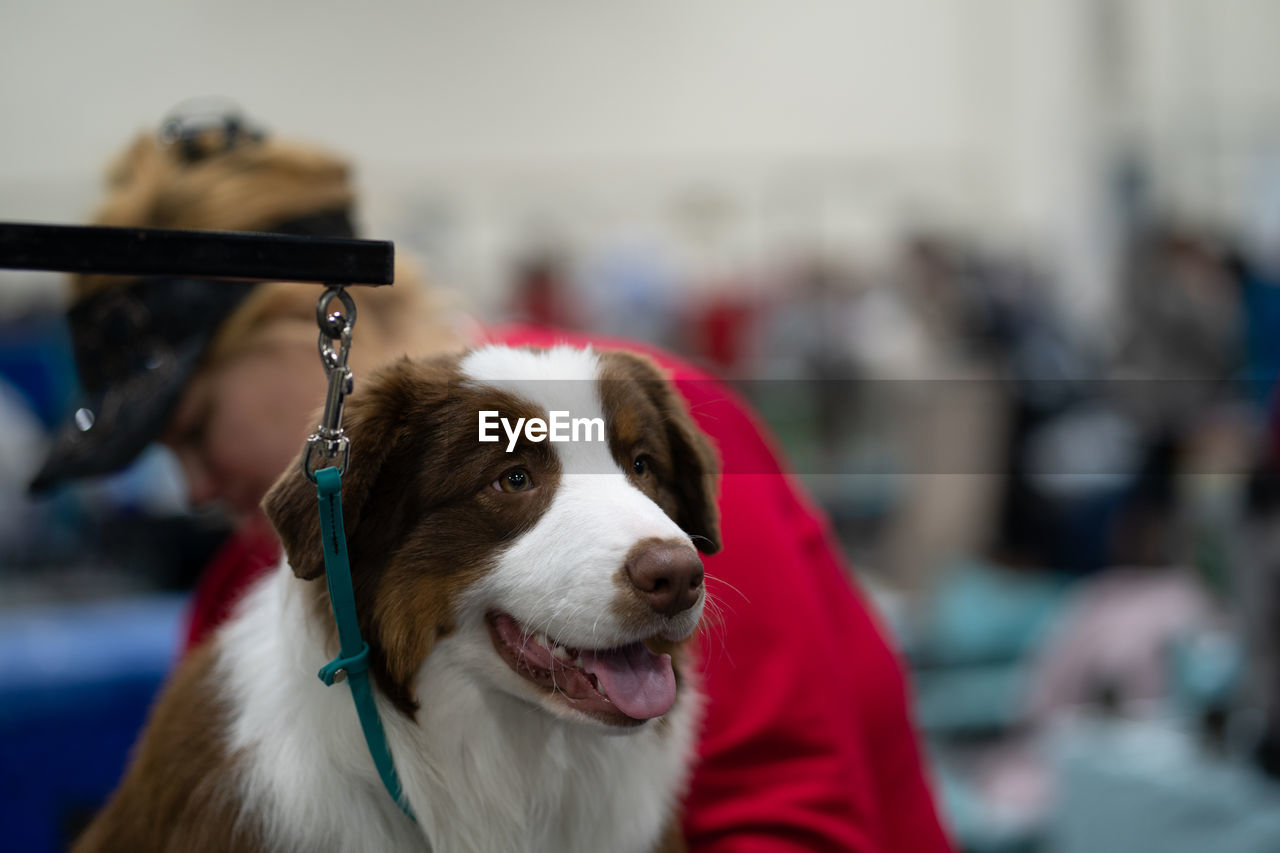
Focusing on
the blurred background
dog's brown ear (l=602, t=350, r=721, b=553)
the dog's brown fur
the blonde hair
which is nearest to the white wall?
the blurred background

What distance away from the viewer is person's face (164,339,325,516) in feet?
3.98

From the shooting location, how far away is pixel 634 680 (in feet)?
2.64

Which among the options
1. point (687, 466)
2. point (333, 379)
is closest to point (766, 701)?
point (687, 466)

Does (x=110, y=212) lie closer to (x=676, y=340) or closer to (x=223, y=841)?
(x=223, y=841)

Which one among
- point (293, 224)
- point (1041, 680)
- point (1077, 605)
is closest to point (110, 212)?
point (293, 224)

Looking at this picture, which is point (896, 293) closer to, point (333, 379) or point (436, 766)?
point (436, 766)

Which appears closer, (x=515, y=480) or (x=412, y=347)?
(x=515, y=480)

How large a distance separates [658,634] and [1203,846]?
250 centimetres

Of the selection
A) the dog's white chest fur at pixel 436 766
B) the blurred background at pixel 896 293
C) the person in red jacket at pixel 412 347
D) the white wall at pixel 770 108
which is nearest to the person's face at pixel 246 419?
the person in red jacket at pixel 412 347

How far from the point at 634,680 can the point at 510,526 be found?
0.15 metres

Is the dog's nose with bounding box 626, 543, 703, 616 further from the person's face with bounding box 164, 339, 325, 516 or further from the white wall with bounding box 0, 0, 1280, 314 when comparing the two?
the white wall with bounding box 0, 0, 1280, 314

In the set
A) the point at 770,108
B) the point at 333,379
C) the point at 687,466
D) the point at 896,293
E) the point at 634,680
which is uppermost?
the point at 770,108

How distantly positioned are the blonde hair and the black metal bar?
0.34m

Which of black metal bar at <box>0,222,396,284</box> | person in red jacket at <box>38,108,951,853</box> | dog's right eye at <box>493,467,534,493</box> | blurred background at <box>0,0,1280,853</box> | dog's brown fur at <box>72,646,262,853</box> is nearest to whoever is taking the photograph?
black metal bar at <box>0,222,396,284</box>
